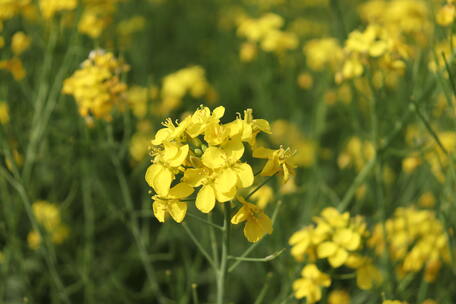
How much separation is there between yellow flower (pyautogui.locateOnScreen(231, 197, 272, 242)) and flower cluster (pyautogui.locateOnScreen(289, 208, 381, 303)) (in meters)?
0.40

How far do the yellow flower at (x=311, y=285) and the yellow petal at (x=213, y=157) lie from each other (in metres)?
0.63

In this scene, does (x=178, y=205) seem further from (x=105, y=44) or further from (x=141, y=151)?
(x=105, y=44)

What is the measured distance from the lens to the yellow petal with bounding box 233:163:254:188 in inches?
48.9

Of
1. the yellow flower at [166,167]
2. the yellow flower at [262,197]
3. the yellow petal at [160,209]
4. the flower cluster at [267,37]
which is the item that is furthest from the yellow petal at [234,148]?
the flower cluster at [267,37]

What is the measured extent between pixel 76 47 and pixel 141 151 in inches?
32.7

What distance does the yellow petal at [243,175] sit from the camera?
124cm

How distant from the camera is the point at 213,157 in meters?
1.26

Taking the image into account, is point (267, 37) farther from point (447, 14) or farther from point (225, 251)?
point (225, 251)

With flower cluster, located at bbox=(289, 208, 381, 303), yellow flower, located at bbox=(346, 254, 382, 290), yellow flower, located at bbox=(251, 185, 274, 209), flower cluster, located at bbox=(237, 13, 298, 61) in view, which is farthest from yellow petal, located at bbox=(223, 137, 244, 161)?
flower cluster, located at bbox=(237, 13, 298, 61)

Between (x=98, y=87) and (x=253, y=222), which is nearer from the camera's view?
(x=253, y=222)

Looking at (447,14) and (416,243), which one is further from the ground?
(447,14)

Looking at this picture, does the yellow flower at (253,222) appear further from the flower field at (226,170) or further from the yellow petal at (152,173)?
the yellow petal at (152,173)

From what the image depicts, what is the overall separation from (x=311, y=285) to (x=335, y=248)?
0.15 meters

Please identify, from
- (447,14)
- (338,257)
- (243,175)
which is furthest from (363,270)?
(447,14)
